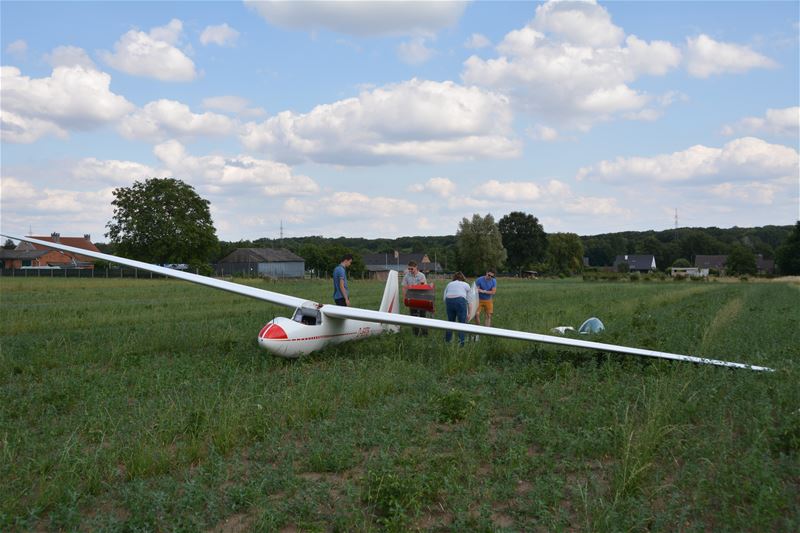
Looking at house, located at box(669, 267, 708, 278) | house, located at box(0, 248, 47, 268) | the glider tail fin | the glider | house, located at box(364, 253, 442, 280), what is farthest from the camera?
house, located at box(364, 253, 442, 280)

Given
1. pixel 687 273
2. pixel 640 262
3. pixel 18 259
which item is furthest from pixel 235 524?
pixel 640 262

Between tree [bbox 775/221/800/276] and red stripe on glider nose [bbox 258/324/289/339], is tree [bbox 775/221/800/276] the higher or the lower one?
the higher one

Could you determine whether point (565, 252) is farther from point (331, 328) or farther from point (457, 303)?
point (331, 328)

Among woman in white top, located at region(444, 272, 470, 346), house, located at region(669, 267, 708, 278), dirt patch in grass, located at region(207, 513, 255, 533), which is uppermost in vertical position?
woman in white top, located at region(444, 272, 470, 346)

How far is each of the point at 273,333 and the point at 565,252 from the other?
116m

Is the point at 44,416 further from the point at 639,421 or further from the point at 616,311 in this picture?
the point at 616,311

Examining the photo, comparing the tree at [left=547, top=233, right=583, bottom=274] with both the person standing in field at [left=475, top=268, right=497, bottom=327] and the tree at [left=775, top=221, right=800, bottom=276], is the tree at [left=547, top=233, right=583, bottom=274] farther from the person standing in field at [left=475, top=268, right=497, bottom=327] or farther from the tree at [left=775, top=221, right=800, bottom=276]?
the person standing in field at [left=475, top=268, right=497, bottom=327]

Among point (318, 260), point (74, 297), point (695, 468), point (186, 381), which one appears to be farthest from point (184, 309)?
point (318, 260)

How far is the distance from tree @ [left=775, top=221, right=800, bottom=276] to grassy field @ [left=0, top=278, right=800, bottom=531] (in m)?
98.1

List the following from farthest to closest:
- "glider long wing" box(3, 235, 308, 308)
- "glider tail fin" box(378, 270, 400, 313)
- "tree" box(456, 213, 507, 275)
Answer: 1. "tree" box(456, 213, 507, 275)
2. "glider tail fin" box(378, 270, 400, 313)
3. "glider long wing" box(3, 235, 308, 308)

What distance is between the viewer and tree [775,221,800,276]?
93812 millimetres

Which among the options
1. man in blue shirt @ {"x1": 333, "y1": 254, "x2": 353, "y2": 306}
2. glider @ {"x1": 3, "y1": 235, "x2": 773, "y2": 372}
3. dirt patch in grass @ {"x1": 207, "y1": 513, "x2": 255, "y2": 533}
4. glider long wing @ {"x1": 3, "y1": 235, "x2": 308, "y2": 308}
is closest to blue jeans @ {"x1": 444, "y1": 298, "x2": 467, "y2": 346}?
glider @ {"x1": 3, "y1": 235, "x2": 773, "y2": 372}

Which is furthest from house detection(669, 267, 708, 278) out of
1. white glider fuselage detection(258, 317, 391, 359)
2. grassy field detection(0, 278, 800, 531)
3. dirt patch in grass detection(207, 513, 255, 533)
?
dirt patch in grass detection(207, 513, 255, 533)

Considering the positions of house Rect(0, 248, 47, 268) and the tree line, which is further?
house Rect(0, 248, 47, 268)
